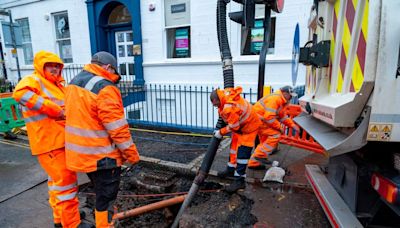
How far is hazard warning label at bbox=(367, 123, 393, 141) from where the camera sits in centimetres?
140

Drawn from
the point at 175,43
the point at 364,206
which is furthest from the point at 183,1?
the point at 364,206

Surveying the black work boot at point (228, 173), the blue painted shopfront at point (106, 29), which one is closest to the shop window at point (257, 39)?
the blue painted shopfront at point (106, 29)

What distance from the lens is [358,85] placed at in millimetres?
1650

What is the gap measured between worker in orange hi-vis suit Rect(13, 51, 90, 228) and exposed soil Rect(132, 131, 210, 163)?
215 centimetres

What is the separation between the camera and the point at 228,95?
3.06m

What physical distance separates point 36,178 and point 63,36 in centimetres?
794

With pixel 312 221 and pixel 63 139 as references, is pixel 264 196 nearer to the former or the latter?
pixel 312 221

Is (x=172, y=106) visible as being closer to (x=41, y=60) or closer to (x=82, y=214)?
(x=82, y=214)

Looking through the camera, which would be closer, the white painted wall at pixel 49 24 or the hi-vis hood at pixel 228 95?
the hi-vis hood at pixel 228 95

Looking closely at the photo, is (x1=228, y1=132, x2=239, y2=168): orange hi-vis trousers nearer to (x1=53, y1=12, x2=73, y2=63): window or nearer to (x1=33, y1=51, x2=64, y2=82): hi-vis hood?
(x1=33, y1=51, x2=64, y2=82): hi-vis hood

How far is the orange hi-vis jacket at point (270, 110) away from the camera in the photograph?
393 centimetres

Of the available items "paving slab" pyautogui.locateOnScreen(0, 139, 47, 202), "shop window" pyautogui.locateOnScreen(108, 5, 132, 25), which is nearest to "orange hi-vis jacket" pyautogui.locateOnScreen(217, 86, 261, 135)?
"paving slab" pyautogui.locateOnScreen(0, 139, 47, 202)

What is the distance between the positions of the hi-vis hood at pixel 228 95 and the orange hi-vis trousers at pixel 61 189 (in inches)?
74.9

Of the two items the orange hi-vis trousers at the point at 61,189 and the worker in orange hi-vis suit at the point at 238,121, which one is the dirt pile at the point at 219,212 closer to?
the worker in orange hi-vis suit at the point at 238,121
